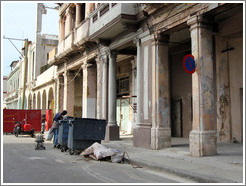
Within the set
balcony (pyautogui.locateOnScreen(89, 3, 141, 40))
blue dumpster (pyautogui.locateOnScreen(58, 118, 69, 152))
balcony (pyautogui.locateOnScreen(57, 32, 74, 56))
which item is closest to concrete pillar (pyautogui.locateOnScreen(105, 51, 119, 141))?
balcony (pyautogui.locateOnScreen(89, 3, 141, 40))

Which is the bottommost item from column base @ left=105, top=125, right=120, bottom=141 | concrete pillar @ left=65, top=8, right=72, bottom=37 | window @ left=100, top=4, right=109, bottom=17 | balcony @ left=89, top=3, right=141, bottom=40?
column base @ left=105, top=125, right=120, bottom=141

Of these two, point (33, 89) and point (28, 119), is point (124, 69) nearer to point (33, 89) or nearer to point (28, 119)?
point (28, 119)

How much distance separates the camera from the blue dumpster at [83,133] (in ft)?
34.0

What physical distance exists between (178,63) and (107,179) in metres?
11.2

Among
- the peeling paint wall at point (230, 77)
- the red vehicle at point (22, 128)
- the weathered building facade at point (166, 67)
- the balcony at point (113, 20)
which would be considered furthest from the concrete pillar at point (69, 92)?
the peeling paint wall at point (230, 77)

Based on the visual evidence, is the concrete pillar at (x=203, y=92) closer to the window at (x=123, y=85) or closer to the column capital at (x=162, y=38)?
the column capital at (x=162, y=38)

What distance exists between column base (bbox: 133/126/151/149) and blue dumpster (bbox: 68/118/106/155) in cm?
202

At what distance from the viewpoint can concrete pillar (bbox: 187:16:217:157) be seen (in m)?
9.13

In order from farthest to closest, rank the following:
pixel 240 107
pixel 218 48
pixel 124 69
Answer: pixel 124 69
pixel 218 48
pixel 240 107

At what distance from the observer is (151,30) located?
12.1 m

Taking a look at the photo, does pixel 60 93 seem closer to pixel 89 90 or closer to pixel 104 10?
pixel 89 90

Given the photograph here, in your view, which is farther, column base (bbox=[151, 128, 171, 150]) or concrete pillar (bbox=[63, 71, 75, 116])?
concrete pillar (bbox=[63, 71, 75, 116])

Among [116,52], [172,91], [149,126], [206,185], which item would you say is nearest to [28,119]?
[116,52]

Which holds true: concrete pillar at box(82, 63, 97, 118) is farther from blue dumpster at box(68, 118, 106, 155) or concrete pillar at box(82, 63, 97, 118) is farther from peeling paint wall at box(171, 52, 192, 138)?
blue dumpster at box(68, 118, 106, 155)
